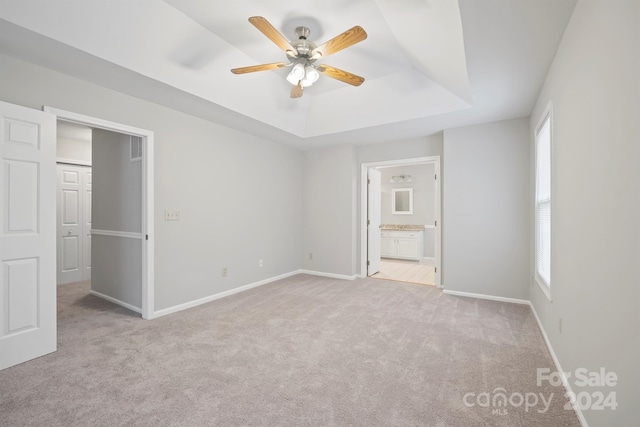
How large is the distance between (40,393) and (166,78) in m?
2.69

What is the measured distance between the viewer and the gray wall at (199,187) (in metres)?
2.68

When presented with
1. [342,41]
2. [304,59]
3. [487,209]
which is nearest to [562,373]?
[487,209]

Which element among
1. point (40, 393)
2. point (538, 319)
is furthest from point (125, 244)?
point (538, 319)

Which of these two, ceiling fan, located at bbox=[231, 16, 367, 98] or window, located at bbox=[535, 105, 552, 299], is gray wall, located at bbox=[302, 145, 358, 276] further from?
window, located at bbox=[535, 105, 552, 299]

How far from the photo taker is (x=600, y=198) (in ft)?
4.80

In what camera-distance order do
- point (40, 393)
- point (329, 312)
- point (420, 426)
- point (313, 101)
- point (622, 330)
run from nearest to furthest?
point (622, 330), point (420, 426), point (40, 393), point (329, 312), point (313, 101)

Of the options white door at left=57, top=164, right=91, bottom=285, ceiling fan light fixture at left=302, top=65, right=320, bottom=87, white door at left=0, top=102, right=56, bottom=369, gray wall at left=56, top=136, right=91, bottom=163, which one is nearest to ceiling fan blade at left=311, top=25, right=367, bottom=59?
ceiling fan light fixture at left=302, top=65, right=320, bottom=87

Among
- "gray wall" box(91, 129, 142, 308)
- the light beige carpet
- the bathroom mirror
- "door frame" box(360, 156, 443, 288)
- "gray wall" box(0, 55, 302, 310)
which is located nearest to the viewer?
the light beige carpet

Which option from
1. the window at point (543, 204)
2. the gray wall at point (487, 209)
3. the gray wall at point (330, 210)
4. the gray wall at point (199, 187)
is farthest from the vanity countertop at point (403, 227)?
the window at point (543, 204)

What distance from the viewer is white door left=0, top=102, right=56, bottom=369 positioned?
2244 millimetres

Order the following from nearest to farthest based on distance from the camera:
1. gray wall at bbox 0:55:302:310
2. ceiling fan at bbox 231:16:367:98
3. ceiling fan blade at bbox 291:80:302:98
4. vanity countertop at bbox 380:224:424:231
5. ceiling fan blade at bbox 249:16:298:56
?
ceiling fan blade at bbox 249:16:298:56 → ceiling fan at bbox 231:16:367:98 → gray wall at bbox 0:55:302:310 → ceiling fan blade at bbox 291:80:302:98 → vanity countertop at bbox 380:224:424:231

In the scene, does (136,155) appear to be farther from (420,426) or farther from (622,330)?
(622,330)

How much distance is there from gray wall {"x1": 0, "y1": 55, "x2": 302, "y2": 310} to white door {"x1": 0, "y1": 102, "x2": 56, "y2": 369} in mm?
325

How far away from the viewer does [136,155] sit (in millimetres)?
3578
